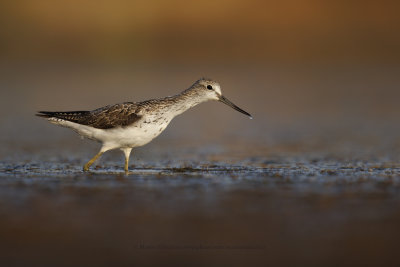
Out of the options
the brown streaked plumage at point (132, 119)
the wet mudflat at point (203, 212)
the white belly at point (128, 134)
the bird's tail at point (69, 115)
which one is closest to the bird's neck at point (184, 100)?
the brown streaked plumage at point (132, 119)

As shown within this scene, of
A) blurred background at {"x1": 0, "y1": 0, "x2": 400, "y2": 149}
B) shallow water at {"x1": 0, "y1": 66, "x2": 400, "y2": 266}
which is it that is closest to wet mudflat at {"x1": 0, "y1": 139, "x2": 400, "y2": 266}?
shallow water at {"x1": 0, "y1": 66, "x2": 400, "y2": 266}

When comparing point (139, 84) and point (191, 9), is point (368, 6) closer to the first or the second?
point (191, 9)

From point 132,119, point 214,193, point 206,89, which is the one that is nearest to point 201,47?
point 206,89

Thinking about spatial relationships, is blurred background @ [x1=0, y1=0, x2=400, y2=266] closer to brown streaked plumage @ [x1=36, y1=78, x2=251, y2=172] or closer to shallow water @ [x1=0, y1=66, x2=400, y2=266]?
shallow water @ [x1=0, y1=66, x2=400, y2=266]

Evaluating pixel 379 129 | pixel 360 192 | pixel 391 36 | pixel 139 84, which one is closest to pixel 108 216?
pixel 360 192

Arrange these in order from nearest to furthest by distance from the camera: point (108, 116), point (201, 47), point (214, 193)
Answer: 1. point (214, 193)
2. point (108, 116)
3. point (201, 47)

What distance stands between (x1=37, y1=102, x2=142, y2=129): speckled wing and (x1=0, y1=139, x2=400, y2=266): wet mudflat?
78 centimetres

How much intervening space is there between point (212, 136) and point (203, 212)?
769 cm

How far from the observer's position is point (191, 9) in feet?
104

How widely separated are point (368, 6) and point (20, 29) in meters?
16.4

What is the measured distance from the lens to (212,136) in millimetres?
15414

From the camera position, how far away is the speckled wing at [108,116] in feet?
35.8

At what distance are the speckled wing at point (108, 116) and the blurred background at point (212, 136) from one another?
0.79m

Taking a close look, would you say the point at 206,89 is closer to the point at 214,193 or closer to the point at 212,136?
the point at 214,193
